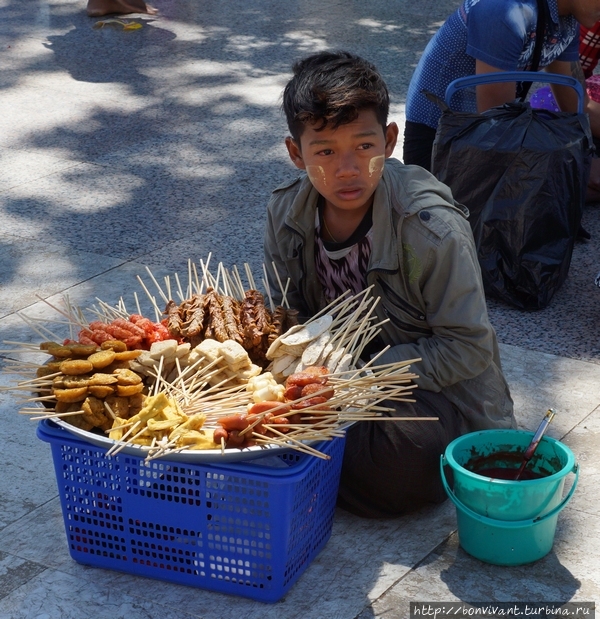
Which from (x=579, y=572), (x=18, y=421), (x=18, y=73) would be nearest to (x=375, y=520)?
(x=579, y=572)

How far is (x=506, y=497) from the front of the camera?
2.76 m

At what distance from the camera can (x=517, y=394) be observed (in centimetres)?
393

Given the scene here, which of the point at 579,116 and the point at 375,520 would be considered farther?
the point at 579,116

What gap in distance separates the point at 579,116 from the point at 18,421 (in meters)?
2.99

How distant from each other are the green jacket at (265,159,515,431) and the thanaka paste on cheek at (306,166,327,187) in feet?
0.63

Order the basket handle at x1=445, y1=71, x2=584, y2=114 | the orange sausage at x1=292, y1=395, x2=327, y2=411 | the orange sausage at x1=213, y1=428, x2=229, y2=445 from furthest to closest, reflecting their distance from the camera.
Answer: the basket handle at x1=445, y1=71, x2=584, y2=114
the orange sausage at x1=292, y1=395, x2=327, y2=411
the orange sausage at x1=213, y1=428, x2=229, y2=445

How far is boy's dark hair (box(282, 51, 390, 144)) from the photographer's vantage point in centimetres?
301

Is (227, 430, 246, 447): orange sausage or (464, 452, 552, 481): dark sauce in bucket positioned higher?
(227, 430, 246, 447): orange sausage

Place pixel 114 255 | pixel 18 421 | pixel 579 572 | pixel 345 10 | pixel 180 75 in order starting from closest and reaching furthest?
pixel 579 572, pixel 18 421, pixel 114 255, pixel 180 75, pixel 345 10

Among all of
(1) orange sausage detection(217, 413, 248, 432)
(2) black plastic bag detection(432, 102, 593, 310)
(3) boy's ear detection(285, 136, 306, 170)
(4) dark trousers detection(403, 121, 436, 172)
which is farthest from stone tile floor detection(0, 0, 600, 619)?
(3) boy's ear detection(285, 136, 306, 170)

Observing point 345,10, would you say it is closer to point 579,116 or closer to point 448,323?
point 579,116

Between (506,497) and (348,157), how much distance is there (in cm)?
118

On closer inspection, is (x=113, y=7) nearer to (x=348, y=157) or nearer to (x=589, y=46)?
(x=589, y=46)

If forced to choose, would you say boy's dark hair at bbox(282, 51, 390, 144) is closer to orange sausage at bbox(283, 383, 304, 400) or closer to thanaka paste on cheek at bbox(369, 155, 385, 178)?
thanaka paste on cheek at bbox(369, 155, 385, 178)
